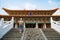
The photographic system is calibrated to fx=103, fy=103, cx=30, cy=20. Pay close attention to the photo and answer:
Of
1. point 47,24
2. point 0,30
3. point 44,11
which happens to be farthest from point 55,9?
point 0,30

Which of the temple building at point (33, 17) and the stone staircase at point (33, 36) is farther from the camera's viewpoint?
the temple building at point (33, 17)

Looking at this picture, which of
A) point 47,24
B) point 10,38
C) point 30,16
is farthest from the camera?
point 47,24

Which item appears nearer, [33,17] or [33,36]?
[33,36]

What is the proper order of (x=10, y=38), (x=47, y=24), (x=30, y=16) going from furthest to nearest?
(x=47, y=24), (x=30, y=16), (x=10, y=38)

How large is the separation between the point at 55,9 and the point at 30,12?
6213 mm

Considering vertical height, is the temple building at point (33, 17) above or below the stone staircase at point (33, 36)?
above

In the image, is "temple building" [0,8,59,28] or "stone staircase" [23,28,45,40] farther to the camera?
"temple building" [0,8,59,28]

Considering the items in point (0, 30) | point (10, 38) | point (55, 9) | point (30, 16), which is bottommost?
point (10, 38)

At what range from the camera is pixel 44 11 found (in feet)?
85.3

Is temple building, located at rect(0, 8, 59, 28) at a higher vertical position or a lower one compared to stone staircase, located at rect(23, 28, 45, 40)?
higher

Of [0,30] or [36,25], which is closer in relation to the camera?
[0,30]

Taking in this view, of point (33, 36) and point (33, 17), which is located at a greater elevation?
point (33, 17)

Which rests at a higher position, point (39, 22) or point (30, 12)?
point (30, 12)

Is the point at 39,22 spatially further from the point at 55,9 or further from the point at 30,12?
the point at 55,9
